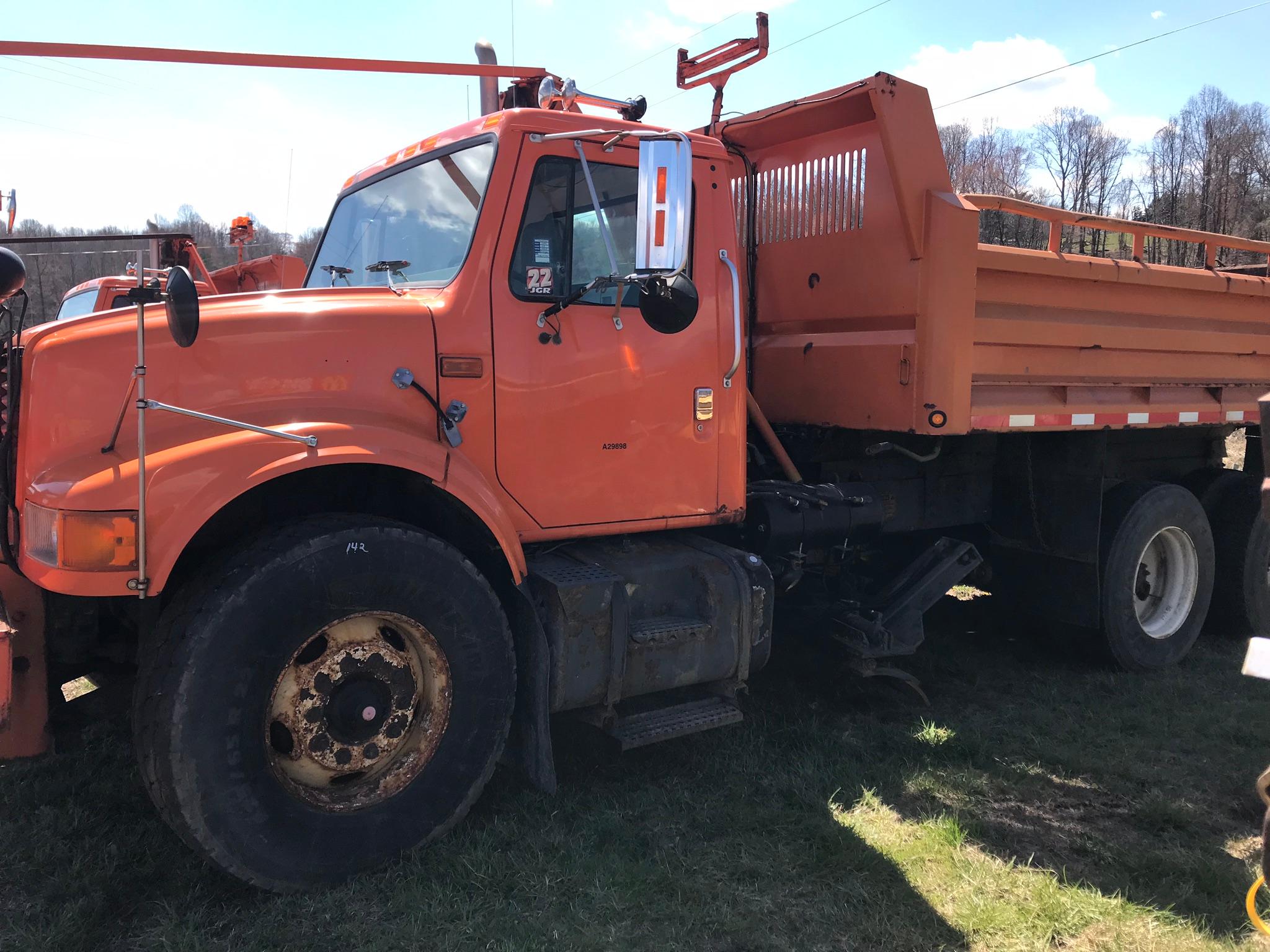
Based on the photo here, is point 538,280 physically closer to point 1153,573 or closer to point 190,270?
point 1153,573

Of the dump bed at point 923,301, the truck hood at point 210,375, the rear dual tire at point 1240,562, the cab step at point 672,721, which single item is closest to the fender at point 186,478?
the truck hood at point 210,375

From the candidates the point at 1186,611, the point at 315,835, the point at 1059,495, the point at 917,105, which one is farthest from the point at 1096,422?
the point at 315,835

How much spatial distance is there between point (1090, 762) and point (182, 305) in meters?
4.12

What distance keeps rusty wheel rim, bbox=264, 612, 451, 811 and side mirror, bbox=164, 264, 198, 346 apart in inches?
40.1

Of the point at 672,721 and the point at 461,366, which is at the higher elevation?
the point at 461,366

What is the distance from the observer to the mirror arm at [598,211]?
331cm

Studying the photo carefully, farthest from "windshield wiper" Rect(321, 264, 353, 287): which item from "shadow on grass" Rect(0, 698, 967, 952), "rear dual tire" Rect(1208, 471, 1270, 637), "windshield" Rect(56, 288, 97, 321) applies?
"windshield" Rect(56, 288, 97, 321)

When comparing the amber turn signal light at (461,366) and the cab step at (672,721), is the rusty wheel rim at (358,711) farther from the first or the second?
the amber turn signal light at (461,366)

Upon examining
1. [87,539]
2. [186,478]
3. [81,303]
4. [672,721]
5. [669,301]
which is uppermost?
[81,303]

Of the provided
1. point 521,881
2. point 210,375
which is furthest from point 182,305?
point 521,881

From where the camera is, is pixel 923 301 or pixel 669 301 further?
pixel 923 301

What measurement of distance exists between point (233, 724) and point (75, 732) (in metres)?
0.83

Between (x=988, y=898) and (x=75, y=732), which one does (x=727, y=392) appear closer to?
(x=988, y=898)

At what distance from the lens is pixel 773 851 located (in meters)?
3.42
